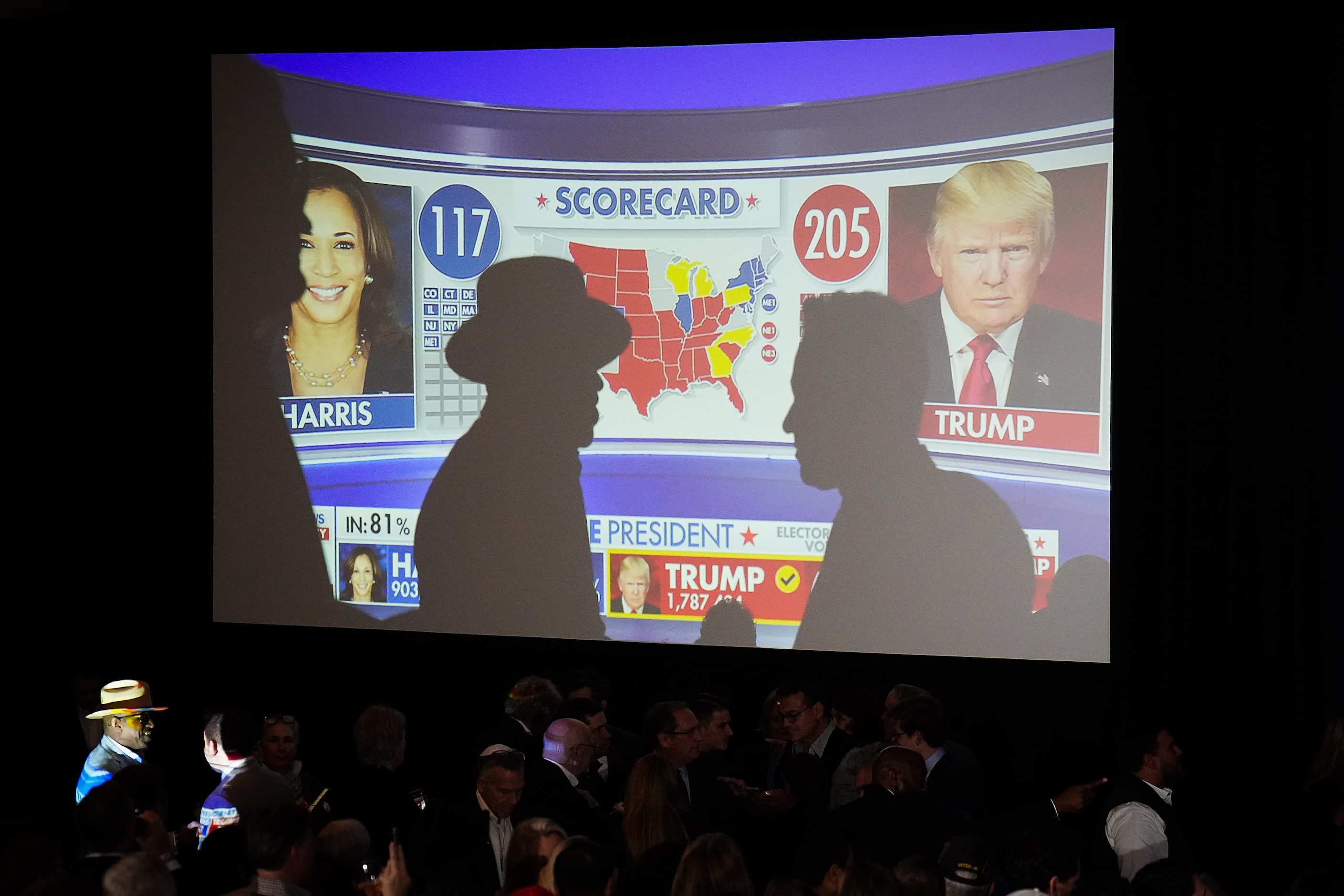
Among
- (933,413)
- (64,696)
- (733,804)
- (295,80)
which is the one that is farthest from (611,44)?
(64,696)

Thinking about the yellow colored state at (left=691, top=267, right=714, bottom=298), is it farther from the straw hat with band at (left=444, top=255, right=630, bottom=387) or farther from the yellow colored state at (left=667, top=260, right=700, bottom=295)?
the straw hat with band at (left=444, top=255, right=630, bottom=387)

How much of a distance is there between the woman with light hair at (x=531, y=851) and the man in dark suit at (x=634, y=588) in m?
2.94

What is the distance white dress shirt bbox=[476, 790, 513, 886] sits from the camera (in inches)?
157

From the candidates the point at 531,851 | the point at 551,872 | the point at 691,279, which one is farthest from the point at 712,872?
the point at 691,279

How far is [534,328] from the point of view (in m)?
6.56

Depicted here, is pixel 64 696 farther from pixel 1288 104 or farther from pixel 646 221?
pixel 1288 104

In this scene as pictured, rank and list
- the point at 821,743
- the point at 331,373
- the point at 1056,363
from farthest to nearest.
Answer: the point at 331,373 < the point at 1056,363 < the point at 821,743

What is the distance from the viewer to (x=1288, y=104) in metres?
5.95

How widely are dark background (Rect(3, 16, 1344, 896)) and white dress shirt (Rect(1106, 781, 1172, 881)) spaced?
1329mm

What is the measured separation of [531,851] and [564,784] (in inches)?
29.5

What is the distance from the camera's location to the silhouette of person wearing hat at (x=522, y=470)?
257 inches

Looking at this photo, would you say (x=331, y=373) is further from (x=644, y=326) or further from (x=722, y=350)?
(x=722, y=350)

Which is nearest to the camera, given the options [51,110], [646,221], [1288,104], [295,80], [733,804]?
[733,804]

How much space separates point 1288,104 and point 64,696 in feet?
22.9
